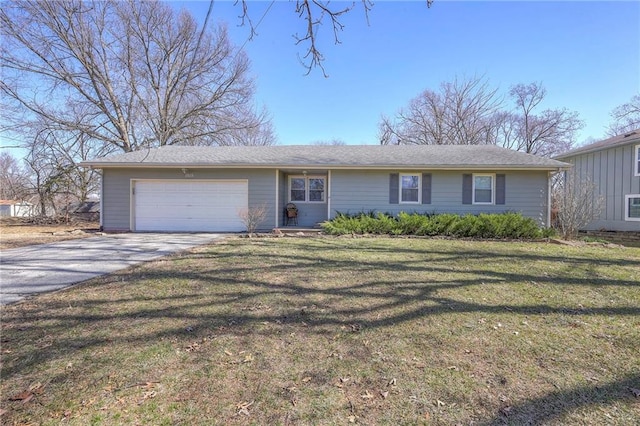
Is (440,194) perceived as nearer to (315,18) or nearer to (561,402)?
(315,18)

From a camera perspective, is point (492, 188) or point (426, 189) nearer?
point (492, 188)

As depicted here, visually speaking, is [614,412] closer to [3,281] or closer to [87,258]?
[3,281]

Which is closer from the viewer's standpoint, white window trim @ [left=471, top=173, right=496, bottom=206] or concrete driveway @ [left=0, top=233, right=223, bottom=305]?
concrete driveway @ [left=0, top=233, right=223, bottom=305]

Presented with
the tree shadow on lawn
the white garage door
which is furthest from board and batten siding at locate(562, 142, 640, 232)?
the white garage door

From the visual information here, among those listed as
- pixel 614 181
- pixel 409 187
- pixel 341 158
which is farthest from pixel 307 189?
pixel 614 181

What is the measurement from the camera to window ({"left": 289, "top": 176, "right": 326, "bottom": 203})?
12187 mm

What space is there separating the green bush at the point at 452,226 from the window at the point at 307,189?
2273 millimetres

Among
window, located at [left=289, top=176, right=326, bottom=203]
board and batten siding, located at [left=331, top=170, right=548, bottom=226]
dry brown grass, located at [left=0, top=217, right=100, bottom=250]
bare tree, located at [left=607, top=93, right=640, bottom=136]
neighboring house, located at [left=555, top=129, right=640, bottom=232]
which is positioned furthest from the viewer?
bare tree, located at [left=607, top=93, right=640, bottom=136]

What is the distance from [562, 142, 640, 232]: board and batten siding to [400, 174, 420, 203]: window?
764 centimetres

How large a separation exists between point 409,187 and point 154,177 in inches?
372

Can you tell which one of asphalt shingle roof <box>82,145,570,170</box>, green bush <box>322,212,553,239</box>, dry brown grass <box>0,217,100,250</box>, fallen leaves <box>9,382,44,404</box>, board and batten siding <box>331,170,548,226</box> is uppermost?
asphalt shingle roof <box>82,145,570,170</box>

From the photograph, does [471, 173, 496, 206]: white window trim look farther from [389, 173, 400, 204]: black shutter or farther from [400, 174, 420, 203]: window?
[389, 173, 400, 204]: black shutter

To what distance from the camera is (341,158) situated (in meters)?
11.7

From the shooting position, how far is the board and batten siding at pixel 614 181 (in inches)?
525
